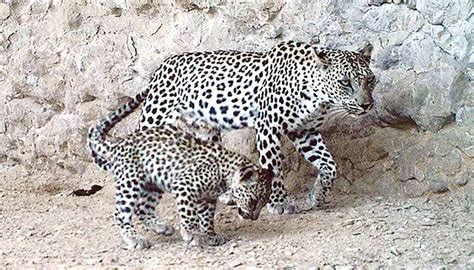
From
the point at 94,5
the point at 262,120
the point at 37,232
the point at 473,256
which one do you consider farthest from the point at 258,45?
the point at 473,256

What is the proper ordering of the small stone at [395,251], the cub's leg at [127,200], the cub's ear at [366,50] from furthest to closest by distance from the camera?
1. the cub's ear at [366,50]
2. the cub's leg at [127,200]
3. the small stone at [395,251]

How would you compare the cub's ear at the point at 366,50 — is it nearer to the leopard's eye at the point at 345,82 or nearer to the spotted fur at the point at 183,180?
the leopard's eye at the point at 345,82

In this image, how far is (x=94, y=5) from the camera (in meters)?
7.77

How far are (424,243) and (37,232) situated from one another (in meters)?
2.34

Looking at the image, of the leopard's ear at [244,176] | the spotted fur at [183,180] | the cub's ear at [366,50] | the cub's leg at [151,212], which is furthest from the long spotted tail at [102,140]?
the cub's ear at [366,50]

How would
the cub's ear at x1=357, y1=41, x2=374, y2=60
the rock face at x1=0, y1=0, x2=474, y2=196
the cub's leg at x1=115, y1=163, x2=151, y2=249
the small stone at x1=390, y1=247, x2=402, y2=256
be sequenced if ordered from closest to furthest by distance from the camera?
the small stone at x1=390, y1=247, x2=402, y2=256 < the cub's leg at x1=115, y1=163, x2=151, y2=249 < the rock face at x1=0, y1=0, x2=474, y2=196 < the cub's ear at x1=357, y1=41, x2=374, y2=60

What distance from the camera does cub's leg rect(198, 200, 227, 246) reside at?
583 cm

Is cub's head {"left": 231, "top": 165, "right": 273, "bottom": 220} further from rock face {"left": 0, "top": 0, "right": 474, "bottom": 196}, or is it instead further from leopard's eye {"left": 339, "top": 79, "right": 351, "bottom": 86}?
rock face {"left": 0, "top": 0, "right": 474, "bottom": 196}

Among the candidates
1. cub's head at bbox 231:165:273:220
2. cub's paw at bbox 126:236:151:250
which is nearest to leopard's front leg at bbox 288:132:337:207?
cub's head at bbox 231:165:273:220

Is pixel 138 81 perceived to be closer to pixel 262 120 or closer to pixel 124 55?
pixel 124 55

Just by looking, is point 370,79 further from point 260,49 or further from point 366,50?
point 260,49

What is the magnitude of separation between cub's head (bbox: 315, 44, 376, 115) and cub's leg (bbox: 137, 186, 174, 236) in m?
1.21

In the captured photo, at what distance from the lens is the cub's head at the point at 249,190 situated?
5828mm

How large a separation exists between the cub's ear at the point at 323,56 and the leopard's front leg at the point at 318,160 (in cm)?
56
